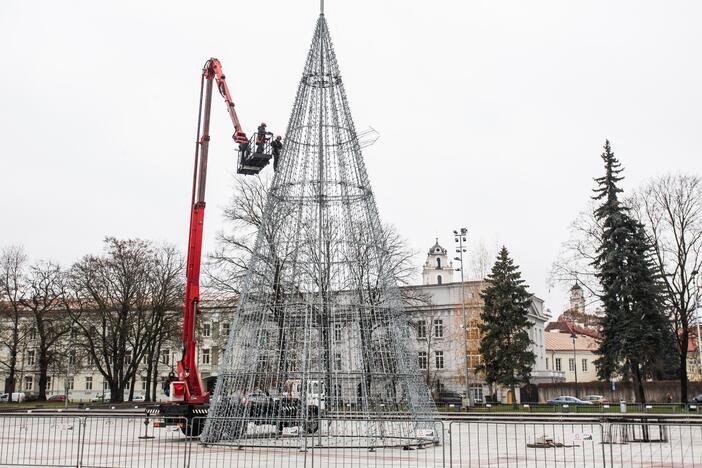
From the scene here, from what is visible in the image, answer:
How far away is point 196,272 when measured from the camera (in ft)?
67.1

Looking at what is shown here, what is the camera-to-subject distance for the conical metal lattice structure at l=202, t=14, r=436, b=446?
46.2 ft

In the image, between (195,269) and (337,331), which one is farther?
(195,269)

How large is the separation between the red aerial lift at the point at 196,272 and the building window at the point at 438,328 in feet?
144

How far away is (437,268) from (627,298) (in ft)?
181

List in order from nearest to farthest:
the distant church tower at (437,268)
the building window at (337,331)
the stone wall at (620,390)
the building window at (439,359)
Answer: the building window at (337,331)
the stone wall at (620,390)
the building window at (439,359)
the distant church tower at (437,268)

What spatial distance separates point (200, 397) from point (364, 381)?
7795 mm

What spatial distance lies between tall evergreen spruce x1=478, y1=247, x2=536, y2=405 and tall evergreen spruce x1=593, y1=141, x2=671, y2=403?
25.6 ft

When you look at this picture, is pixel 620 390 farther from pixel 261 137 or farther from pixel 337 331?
pixel 337 331

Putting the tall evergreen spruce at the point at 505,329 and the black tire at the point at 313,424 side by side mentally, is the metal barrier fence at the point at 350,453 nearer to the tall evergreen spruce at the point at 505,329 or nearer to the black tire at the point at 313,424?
the black tire at the point at 313,424

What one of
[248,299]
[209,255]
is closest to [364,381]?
[248,299]

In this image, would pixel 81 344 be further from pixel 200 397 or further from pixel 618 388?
pixel 618 388

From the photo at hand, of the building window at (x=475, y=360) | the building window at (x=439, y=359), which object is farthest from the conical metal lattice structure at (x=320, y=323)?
the building window at (x=439, y=359)

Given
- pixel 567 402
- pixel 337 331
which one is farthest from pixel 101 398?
pixel 337 331

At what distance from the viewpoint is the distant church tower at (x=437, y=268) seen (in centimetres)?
8900
